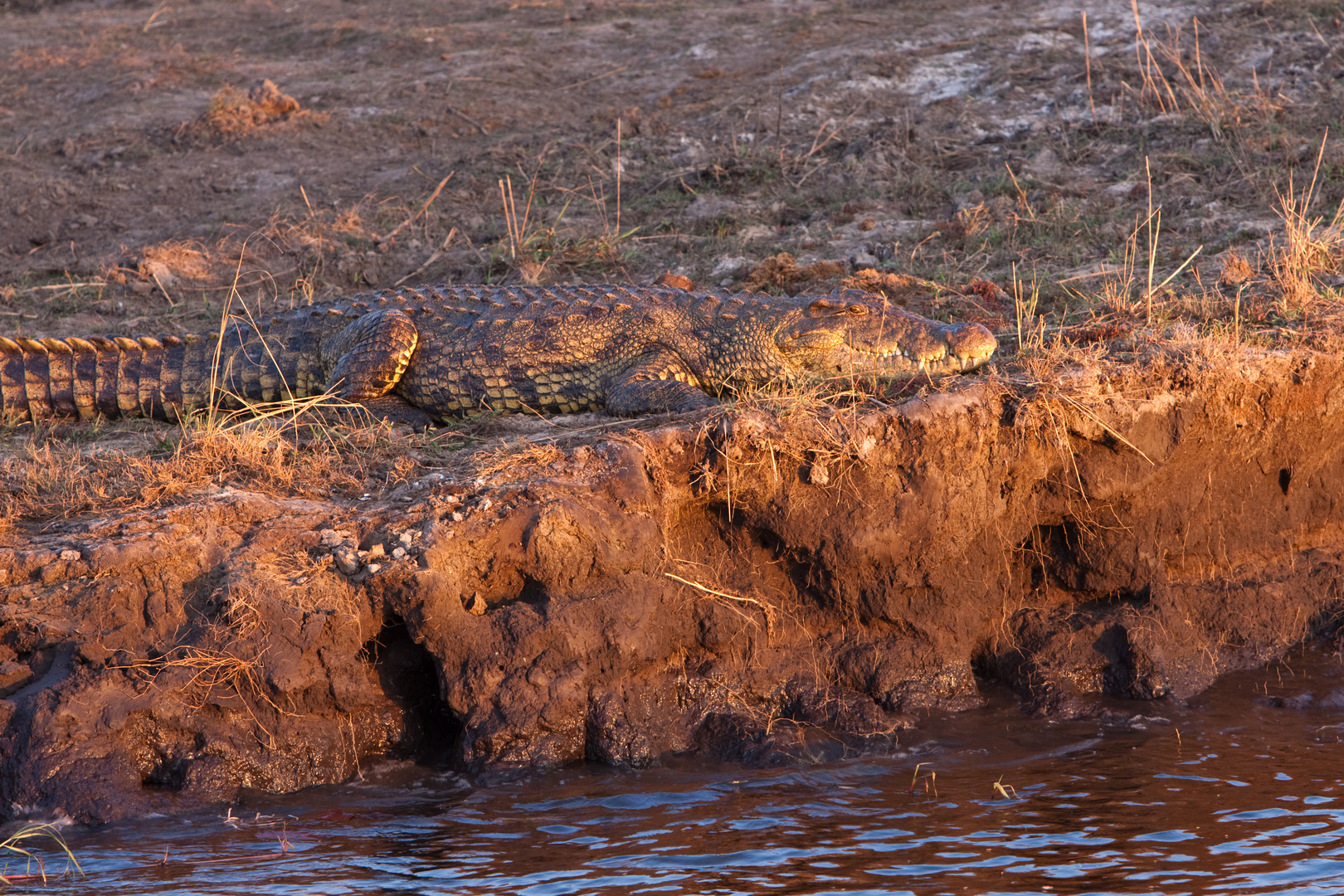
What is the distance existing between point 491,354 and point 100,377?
1.99 meters

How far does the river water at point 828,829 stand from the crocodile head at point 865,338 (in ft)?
5.81

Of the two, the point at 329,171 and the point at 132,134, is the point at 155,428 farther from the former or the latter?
the point at 132,134

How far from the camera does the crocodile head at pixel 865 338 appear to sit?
17.8 ft

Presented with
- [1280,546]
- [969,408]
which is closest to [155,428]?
[969,408]

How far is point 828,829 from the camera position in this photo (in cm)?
377

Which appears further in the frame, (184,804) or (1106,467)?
(1106,467)

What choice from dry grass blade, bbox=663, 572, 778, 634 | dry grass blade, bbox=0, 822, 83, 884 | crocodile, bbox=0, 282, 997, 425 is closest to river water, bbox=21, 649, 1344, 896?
dry grass blade, bbox=0, 822, 83, 884

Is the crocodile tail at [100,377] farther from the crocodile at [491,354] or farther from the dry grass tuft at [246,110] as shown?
the dry grass tuft at [246,110]

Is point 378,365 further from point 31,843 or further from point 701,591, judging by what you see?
point 31,843

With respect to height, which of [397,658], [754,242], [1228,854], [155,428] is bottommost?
[1228,854]

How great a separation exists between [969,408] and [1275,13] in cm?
758

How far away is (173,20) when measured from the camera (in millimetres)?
14109

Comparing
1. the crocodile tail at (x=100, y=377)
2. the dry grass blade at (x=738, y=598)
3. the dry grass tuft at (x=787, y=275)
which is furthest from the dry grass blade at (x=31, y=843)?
the dry grass tuft at (x=787, y=275)

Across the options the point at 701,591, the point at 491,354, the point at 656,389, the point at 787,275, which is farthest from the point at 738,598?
the point at 787,275
